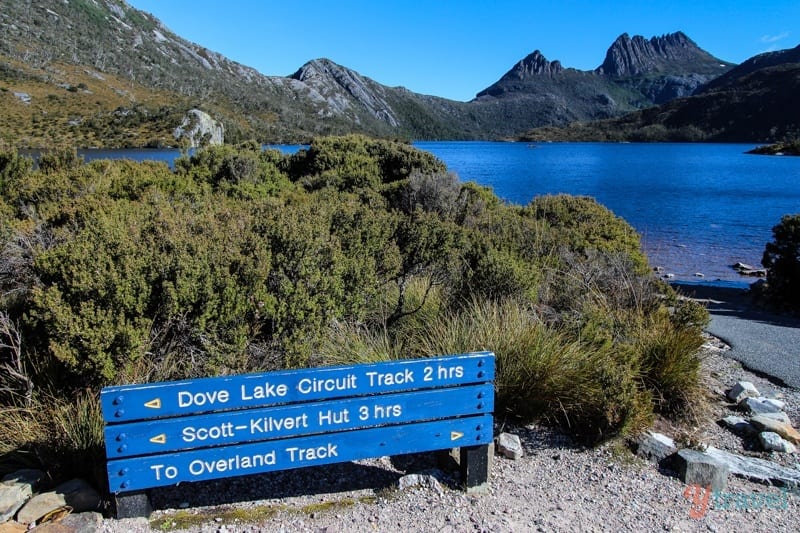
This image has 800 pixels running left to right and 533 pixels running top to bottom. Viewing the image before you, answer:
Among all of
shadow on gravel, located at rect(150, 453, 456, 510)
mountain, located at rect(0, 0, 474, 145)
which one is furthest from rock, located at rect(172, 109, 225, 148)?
shadow on gravel, located at rect(150, 453, 456, 510)

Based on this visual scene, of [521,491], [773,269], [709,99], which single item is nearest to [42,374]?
[521,491]

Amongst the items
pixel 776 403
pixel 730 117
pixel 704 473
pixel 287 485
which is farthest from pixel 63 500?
pixel 730 117

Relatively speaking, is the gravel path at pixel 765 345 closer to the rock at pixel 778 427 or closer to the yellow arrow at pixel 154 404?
the rock at pixel 778 427

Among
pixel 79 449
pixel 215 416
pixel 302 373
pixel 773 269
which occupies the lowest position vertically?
pixel 773 269

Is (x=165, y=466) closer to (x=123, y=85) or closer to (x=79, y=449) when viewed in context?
(x=79, y=449)

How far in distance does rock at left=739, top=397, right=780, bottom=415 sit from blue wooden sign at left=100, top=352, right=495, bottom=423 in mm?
2848

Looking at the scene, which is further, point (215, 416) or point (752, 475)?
point (752, 475)

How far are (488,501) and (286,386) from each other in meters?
1.37

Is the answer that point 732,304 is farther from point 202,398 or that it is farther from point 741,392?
point 202,398

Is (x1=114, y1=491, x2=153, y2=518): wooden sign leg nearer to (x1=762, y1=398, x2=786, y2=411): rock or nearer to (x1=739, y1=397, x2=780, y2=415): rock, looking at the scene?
(x1=739, y1=397, x2=780, y2=415): rock

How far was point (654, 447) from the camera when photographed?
393cm

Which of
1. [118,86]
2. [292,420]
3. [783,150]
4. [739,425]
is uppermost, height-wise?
[118,86]

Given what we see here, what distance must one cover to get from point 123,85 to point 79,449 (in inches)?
4901

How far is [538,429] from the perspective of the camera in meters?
4.22
